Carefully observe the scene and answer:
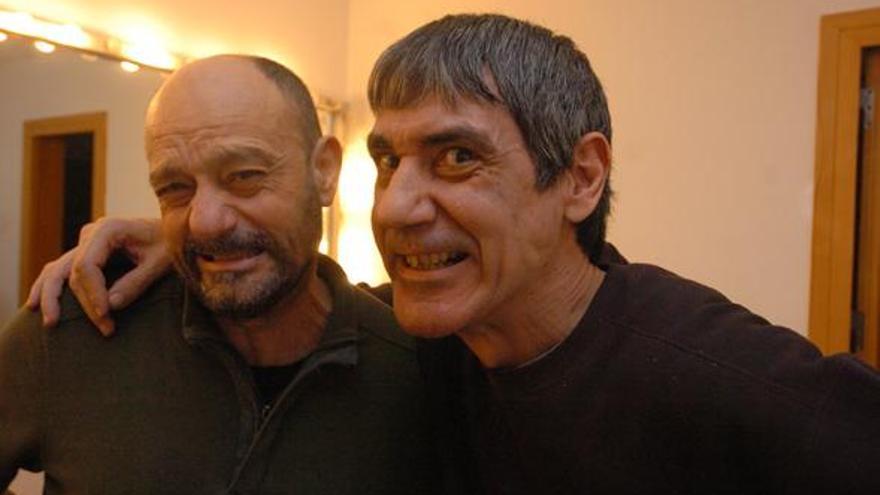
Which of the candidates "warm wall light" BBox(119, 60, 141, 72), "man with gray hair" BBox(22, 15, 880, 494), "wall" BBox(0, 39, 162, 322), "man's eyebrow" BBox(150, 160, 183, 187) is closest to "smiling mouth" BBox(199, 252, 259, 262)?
"man's eyebrow" BBox(150, 160, 183, 187)

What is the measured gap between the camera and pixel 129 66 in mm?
2391

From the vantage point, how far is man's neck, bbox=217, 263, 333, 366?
1083mm

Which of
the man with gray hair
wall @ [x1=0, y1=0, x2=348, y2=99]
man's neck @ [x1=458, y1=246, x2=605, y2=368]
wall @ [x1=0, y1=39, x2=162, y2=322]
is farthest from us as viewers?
wall @ [x1=0, y1=0, x2=348, y2=99]

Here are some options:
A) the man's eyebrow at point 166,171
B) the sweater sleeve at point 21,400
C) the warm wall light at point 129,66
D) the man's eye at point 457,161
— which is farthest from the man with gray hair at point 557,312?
the warm wall light at point 129,66

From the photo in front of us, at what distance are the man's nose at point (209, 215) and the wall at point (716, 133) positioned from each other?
169 cm

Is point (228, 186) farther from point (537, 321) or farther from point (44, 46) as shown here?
point (44, 46)

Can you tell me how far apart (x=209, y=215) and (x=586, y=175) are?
478 millimetres

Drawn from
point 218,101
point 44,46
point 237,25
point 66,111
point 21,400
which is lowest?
point 21,400

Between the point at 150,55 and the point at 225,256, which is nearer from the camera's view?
the point at 225,256

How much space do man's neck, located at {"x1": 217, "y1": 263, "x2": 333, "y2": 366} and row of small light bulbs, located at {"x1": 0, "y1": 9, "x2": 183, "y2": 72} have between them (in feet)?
4.80

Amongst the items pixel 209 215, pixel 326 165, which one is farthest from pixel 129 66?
pixel 209 215

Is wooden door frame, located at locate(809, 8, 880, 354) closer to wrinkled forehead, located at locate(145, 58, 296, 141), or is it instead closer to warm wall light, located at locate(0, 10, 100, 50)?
wrinkled forehead, located at locate(145, 58, 296, 141)

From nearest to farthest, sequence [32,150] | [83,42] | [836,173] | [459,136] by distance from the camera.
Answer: [459,136] < [32,150] < [836,173] < [83,42]

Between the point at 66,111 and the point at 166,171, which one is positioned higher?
the point at 66,111
